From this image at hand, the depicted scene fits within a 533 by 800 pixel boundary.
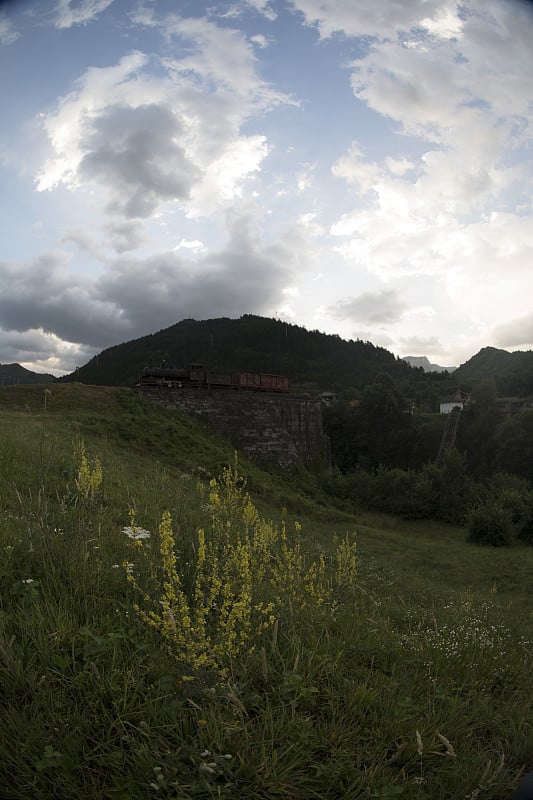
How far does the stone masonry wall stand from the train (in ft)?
2.08

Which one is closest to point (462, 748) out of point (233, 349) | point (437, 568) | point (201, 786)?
point (201, 786)

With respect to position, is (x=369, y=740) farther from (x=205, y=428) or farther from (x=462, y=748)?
(x=205, y=428)

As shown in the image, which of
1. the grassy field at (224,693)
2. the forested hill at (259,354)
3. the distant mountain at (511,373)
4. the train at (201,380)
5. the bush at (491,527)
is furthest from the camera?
the forested hill at (259,354)

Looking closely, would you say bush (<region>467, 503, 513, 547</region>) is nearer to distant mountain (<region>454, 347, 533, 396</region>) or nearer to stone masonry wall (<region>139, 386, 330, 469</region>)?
stone masonry wall (<region>139, 386, 330, 469</region>)

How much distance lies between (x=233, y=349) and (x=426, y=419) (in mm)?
68337

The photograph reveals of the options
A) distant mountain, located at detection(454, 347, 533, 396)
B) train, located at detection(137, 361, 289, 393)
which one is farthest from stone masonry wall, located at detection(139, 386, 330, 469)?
distant mountain, located at detection(454, 347, 533, 396)

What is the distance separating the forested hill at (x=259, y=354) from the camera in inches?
3531

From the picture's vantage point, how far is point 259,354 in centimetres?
10356

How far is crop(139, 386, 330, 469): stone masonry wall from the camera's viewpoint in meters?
24.4

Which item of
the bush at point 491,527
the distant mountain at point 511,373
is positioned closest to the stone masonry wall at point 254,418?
the bush at point 491,527

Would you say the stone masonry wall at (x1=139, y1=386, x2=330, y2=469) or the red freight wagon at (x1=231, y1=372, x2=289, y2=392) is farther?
the red freight wagon at (x1=231, y1=372, x2=289, y2=392)

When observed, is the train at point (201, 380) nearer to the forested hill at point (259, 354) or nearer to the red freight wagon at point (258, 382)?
the red freight wagon at point (258, 382)

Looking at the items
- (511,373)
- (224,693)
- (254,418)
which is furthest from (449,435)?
(224,693)

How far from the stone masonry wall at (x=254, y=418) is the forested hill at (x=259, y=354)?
180 ft
